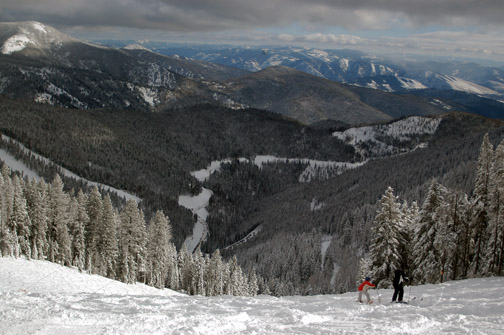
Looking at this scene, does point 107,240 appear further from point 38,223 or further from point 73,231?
point 38,223

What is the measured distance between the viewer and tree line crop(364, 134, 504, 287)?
34.6 metres

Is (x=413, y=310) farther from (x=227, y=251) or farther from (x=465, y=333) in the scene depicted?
(x=227, y=251)

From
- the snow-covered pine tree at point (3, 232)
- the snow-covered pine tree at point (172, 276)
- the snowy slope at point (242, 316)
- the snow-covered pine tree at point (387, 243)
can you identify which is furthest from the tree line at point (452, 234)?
the snow-covered pine tree at point (3, 232)

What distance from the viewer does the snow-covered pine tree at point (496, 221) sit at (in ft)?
110

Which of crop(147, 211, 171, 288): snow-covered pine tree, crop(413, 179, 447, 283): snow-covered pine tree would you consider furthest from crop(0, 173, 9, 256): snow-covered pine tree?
crop(413, 179, 447, 283): snow-covered pine tree

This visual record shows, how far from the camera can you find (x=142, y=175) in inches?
7687

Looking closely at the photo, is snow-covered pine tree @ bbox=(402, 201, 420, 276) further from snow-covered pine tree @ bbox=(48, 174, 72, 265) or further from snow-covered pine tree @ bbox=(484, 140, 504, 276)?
snow-covered pine tree @ bbox=(48, 174, 72, 265)

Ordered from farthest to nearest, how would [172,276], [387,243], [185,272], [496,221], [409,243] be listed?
[185,272]
[172,276]
[409,243]
[387,243]
[496,221]

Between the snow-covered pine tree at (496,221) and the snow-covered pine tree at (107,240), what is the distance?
51.3m

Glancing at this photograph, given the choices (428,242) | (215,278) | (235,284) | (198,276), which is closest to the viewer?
(428,242)

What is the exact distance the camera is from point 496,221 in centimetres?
3419

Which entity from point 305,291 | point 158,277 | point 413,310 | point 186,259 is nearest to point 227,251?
point 305,291

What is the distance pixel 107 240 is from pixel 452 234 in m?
49.4

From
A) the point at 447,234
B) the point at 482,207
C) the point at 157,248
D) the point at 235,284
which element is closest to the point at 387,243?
the point at 447,234
